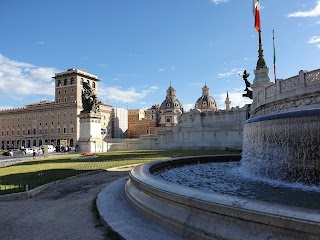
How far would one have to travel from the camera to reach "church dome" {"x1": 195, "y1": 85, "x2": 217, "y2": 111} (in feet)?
358

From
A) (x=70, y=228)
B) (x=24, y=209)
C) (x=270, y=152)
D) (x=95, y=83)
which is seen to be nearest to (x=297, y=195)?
(x=270, y=152)

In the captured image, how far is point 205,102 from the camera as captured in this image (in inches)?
4336

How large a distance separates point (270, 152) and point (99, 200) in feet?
16.9

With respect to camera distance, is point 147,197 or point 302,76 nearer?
point 147,197

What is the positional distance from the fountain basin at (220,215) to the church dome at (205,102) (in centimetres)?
10409

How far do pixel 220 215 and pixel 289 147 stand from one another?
472cm

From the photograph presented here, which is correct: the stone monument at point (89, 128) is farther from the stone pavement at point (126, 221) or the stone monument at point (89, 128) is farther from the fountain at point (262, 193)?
the stone pavement at point (126, 221)

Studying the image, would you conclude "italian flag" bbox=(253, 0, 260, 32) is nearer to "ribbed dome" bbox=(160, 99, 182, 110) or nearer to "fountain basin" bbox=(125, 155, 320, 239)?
"fountain basin" bbox=(125, 155, 320, 239)

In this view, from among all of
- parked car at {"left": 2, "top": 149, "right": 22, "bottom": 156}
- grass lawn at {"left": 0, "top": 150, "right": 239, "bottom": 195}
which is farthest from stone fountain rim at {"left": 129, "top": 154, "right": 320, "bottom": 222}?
parked car at {"left": 2, "top": 149, "right": 22, "bottom": 156}

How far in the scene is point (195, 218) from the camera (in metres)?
4.26

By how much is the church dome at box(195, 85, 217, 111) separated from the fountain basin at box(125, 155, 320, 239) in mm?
104093

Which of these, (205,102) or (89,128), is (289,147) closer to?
(89,128)

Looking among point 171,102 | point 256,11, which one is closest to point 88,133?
point 256,11

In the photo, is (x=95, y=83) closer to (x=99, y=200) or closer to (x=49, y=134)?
(x=49, y=134)
